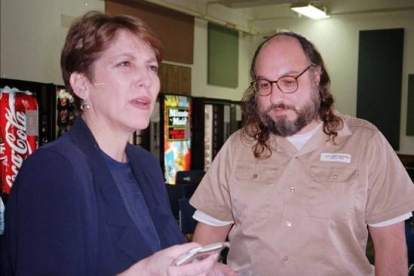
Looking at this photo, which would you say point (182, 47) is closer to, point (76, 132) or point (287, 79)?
point (287, 79)

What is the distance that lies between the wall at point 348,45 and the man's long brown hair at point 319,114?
7.77m

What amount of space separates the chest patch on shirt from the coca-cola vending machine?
3262 millimetres

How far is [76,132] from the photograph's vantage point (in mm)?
1325

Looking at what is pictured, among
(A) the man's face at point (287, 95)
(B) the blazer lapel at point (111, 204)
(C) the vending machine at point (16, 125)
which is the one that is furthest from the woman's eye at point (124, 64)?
(C) the vending machine at point (16, 125)

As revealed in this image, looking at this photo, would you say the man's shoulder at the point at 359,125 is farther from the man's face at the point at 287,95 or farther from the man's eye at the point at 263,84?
the man's eye at the point at 263,84

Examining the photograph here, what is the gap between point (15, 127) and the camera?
4.67 m

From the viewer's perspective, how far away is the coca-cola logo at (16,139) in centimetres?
459

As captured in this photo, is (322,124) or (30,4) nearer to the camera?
(322,124)

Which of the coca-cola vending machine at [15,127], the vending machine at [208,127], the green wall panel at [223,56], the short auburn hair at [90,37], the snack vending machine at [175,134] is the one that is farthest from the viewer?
the green wall panel at [223,56]

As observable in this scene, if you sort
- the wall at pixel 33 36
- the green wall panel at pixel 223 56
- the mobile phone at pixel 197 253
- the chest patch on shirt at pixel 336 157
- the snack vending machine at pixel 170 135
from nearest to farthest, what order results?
the mobile phone at pixel 197 253 < the chest patch on shirt at pixel 336 157 < the wall at pixel 33 36 < the snack vending machine at pixel 170 135 < the green wall panel at pixel 223 56

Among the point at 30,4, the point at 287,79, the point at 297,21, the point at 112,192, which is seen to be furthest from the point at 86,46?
the point at 297,21

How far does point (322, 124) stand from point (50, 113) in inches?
141

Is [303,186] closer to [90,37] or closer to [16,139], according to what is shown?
[90,37]

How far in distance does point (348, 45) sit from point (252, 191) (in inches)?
333
